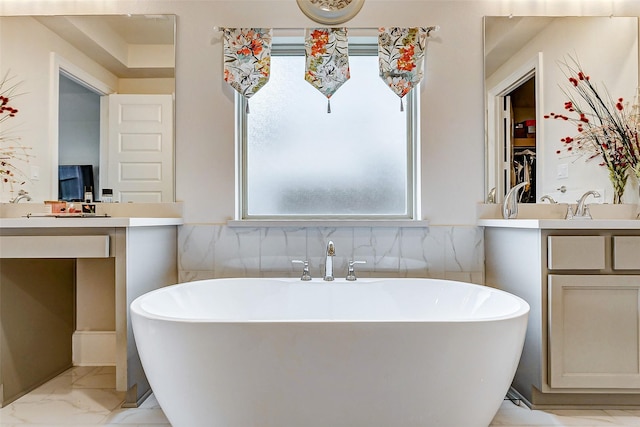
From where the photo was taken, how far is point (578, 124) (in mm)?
2271

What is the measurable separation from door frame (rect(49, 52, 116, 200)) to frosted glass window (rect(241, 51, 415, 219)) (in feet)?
2.75

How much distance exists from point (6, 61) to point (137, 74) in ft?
2.45

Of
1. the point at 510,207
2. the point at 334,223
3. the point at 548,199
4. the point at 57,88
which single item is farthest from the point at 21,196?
the point at 548,199

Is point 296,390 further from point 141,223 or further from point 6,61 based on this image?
point 6,61

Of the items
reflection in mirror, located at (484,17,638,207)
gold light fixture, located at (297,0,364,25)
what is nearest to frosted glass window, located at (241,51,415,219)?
gold light fixture, located at (297,0,364,25)

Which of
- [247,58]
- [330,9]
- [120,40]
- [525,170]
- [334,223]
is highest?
[330,9]

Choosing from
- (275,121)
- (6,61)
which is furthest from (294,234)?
(6,61)

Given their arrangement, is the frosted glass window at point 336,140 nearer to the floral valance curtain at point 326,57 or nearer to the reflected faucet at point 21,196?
the floral valance curtain at point 326,57

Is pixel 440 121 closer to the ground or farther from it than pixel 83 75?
closer to the ground

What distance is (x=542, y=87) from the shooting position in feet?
7.48

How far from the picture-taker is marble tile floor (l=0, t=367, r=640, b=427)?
167 cm

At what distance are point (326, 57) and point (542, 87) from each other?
1.22 m

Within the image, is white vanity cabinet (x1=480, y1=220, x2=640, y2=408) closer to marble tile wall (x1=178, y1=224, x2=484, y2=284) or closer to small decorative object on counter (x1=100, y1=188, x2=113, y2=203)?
marble tile wall (x1=178, y1=224, x2=484, y2=284)

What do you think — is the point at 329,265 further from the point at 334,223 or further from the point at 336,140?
the point at 336,140
